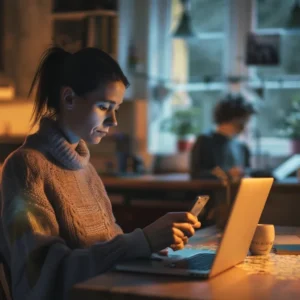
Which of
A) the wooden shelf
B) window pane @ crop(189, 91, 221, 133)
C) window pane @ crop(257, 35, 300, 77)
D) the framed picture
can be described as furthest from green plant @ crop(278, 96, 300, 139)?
the wooden shelf

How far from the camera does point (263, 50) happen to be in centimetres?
563

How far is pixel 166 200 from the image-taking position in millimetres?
4945

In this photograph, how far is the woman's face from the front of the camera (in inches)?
70.7

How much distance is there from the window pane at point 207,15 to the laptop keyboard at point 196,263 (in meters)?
4.44

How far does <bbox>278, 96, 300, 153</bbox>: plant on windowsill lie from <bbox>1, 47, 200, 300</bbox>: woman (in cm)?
376

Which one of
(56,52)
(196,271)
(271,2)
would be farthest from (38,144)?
(271,2)

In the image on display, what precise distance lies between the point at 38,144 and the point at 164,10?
439 centimetres

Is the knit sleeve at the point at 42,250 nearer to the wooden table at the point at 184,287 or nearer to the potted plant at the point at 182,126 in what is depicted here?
the wooden table at the point at 184,287

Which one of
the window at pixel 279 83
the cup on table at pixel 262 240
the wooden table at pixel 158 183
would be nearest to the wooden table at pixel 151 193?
the wooden table at pixel 158 183

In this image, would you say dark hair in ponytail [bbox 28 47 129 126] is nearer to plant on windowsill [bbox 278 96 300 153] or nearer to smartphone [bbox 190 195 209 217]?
smartphone [bbox 190 195 209 217]

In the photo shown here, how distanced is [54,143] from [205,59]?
4.31 m

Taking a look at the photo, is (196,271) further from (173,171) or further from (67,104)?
(173,171)

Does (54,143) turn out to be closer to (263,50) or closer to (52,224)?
(52,224)

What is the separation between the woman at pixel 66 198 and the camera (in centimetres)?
157
